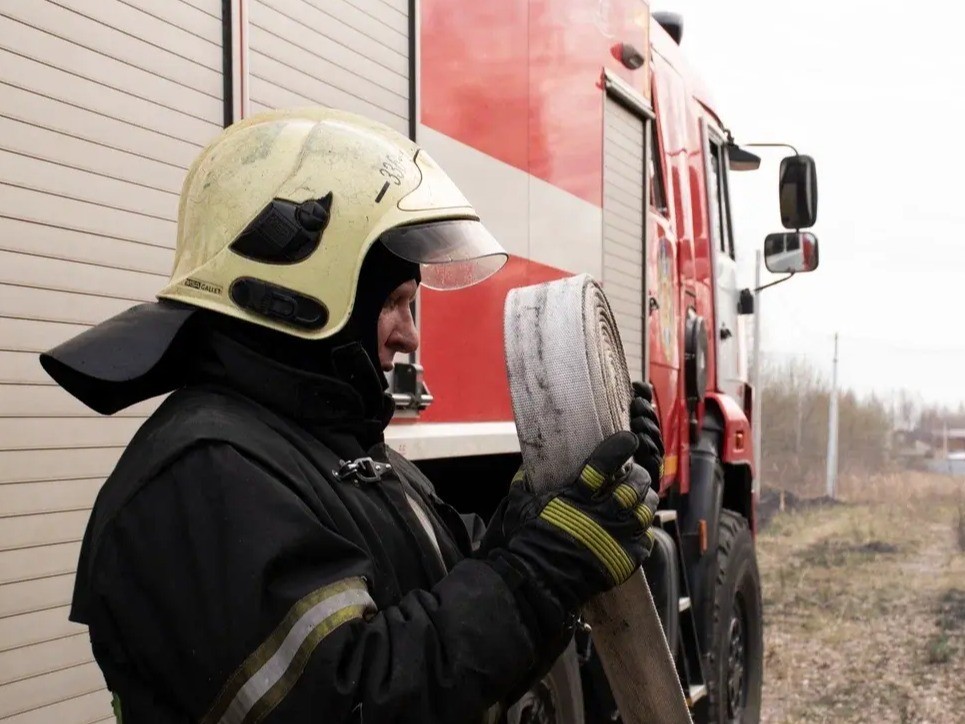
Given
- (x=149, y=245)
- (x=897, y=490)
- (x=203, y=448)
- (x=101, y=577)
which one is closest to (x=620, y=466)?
(x=203, y=448)

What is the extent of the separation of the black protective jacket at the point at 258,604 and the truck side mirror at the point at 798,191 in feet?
15.6

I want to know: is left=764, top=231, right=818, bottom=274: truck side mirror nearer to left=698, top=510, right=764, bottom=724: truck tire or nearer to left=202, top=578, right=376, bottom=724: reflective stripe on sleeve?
left=698, top=510, right=764, bottom=724: truck tire

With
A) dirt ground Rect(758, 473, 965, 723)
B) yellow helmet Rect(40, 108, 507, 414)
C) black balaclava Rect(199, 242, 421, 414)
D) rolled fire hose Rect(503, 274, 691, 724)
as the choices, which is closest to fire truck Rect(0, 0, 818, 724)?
rolled fire hose Rect(503, 274, 691, 724)

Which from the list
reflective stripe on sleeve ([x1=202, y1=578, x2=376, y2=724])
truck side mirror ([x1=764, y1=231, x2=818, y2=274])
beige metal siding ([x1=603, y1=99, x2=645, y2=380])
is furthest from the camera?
truck side mirror ([x1=764, y1=231, x2=818, y2=274])

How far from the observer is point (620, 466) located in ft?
5.63

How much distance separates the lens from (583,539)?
1.62 m

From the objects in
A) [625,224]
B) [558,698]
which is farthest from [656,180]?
[558,698]

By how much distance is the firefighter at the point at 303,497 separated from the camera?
1.43 m

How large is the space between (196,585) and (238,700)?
0.15m

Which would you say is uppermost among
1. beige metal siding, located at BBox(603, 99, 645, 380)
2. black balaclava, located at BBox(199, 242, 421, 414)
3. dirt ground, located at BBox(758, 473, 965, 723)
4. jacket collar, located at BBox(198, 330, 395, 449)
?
beige metal siding, located at BBox(603, 99, 645, 380)

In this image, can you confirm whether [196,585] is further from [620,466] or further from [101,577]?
[620,466]

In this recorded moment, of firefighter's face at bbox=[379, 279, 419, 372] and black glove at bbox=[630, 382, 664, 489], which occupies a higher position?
firefighter's face at bbox=[379, 279, 419, 372]

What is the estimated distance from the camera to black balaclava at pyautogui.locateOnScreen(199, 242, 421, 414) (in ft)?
5.56

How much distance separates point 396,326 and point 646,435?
0.49 m
